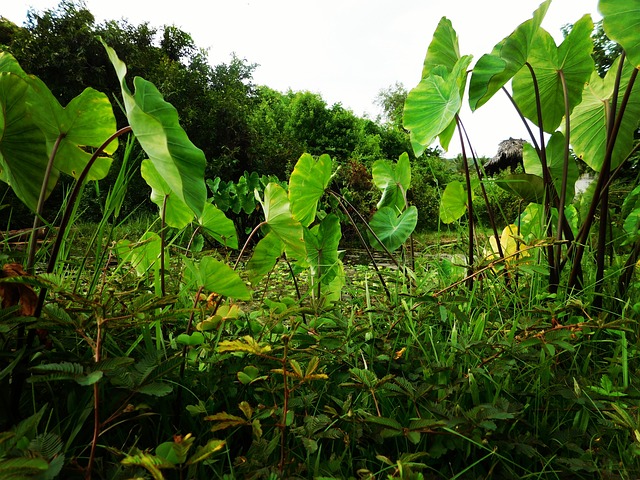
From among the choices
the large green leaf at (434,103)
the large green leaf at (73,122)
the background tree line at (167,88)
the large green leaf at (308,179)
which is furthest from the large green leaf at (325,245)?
the background tree line at (167,88)

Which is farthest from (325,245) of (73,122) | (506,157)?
(506,157)

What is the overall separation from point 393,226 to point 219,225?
22.5 inches

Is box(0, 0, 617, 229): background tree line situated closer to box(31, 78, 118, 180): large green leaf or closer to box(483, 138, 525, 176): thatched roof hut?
box(483, 138, 525, 176): thatched roof hut

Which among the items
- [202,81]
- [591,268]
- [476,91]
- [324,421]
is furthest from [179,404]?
[202,81]

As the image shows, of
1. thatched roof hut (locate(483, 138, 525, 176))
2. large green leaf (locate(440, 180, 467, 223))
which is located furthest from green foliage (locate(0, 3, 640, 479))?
thatched roof hut (locate(483, 138, 525, 176))

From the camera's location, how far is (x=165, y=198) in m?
0.80

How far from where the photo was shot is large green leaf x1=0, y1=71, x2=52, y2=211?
1.81 feet

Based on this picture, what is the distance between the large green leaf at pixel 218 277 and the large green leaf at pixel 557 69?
0.95 metres

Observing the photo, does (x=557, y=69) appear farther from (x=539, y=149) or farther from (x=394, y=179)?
(x=394, y=179)

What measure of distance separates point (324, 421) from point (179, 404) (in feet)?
0.65

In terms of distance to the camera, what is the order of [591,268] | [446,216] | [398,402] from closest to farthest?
[398,402], [591,268], [446,216]

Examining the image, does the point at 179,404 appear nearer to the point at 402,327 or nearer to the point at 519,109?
the point at 402,327

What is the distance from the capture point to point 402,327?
78cm

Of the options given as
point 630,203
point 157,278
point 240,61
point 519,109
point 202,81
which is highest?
point 240,61
